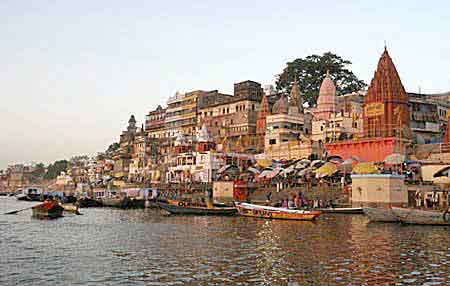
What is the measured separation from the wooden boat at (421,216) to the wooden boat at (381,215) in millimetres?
461

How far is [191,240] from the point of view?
80.4 ft

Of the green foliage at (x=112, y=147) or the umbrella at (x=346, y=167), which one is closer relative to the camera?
the umbrella at (x=346, y=167)

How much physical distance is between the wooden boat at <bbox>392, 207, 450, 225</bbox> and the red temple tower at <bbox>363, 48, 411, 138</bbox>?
21.7 metres

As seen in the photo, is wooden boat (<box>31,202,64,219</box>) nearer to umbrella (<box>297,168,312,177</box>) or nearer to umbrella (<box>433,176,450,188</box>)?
umbrella (<box>297,168,312,177</box>)

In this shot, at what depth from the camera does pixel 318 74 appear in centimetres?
8412

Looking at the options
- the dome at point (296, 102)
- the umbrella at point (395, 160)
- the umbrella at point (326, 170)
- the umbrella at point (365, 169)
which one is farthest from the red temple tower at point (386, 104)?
the dome at point (296, 102)

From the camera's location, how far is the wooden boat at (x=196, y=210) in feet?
128

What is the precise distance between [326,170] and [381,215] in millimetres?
15617

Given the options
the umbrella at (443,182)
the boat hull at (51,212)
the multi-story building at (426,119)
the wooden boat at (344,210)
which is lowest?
the boat hull at (51,212)

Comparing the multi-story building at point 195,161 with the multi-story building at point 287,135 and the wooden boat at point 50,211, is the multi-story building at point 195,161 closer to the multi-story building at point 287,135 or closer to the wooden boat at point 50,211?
the multi-story building at point 287,135

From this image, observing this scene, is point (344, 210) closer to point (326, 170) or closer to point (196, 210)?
point (326, 170)

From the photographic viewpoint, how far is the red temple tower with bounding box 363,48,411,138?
170 feet

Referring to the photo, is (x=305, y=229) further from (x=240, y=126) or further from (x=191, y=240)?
(x=240, y=126)

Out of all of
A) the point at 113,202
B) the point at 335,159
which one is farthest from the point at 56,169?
the point at 335,159
